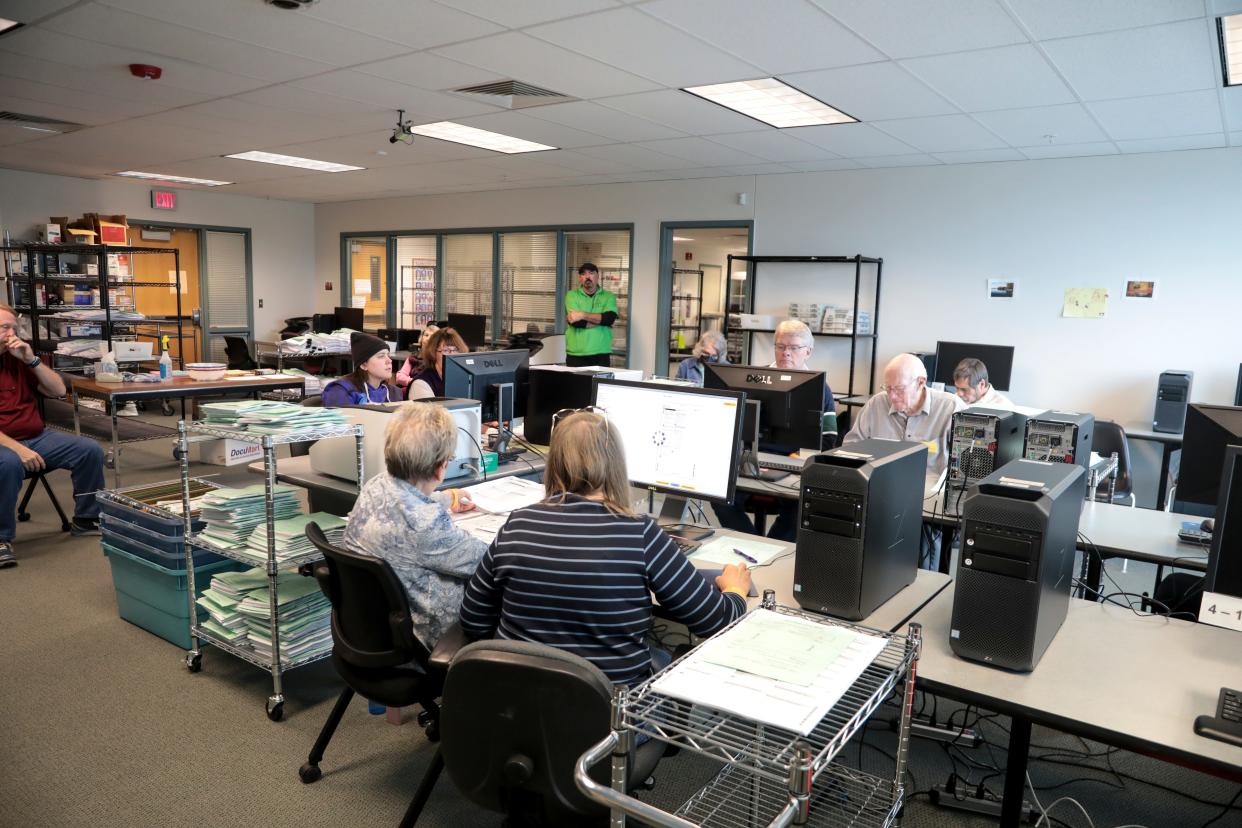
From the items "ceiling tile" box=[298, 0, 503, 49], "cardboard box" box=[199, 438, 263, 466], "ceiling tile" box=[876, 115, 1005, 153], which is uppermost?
"ceiling tile" box=[876, 115, 1005, 153]

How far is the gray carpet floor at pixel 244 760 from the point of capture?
2248mm

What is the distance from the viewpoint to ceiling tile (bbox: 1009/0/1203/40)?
2.77 meters

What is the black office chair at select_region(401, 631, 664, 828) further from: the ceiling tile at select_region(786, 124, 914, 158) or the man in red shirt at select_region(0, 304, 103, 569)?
the ceiling tile at select_region(786, 124, 914, 158)

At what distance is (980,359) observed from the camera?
5891mm

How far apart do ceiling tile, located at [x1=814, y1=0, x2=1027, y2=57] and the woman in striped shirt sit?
212 centimetres

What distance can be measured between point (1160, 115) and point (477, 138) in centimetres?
425

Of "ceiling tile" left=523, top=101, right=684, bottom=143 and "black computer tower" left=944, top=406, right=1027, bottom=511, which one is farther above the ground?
"ceiling tile" left=523, top=101, right=684, bottom=143

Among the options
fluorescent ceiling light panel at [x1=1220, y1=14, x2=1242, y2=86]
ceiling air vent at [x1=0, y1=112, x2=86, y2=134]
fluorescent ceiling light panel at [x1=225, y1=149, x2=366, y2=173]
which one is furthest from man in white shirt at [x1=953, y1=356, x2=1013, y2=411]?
ceiling air vent at [x1=0, y1=112, x2=86, y2=134]

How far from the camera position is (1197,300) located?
5.28m

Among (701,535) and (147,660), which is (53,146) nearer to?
(147,660)

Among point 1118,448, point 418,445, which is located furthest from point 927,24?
point 418,445

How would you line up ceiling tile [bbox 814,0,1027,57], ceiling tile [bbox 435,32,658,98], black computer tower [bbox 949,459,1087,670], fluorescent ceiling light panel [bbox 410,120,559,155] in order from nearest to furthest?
black computer tower [bbox 949,459,1087,670] → ceiling tile [bbox 814,0,1027,57] → ceiling tile [bbox 435,32,658,98] → fluorescent ceiling light panel [bbox 410,120,559,155]

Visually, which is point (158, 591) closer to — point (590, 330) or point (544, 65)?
point (544, 65)

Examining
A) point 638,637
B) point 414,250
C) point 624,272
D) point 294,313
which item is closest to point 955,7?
point 638,637
